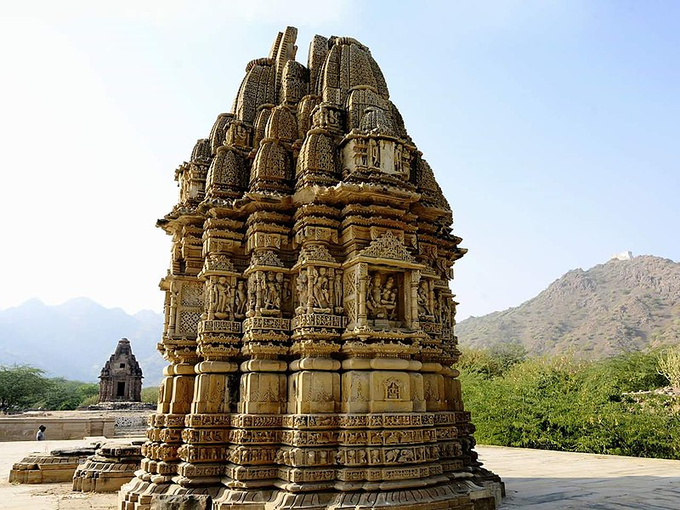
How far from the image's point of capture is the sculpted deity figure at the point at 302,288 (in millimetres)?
7633

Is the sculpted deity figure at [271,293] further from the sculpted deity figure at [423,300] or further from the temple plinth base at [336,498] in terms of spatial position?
the temple plinth base at [336,498]

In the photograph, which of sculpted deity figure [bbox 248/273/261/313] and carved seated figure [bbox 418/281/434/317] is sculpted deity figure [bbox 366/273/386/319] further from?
sculpted deity figure [bbox 248/273/261/313]

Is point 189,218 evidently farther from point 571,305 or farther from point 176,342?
point 571,305

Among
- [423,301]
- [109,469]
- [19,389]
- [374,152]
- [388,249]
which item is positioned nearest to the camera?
[388,249]

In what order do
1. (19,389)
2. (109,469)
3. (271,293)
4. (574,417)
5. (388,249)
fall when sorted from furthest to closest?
(19,389) < (574,417) < (109,469) < (271,293) < (388,249)

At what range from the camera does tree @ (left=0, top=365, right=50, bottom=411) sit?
53844 mm

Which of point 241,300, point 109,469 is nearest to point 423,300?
point 241,300

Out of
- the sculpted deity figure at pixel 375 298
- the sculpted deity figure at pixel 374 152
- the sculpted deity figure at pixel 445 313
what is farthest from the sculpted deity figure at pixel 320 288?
the sculpted deity figure at pixel 445 313

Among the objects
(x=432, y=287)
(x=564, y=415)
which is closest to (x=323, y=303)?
(x=432, y=287)

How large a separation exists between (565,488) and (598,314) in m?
112

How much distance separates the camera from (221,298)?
826 cm

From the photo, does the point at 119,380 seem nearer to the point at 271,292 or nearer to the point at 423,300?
the point at 271,292

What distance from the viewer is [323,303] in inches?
299

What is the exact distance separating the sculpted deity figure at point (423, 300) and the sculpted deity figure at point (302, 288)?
1701 millimetres
